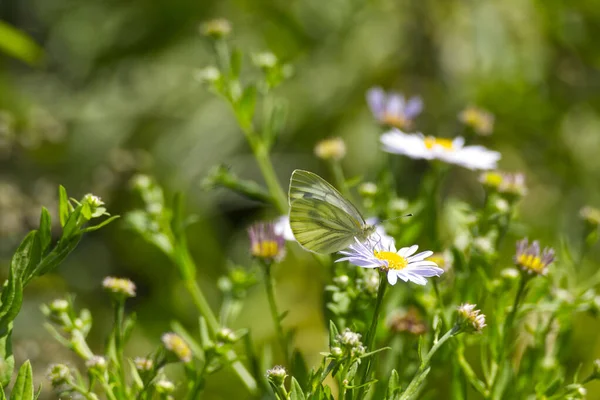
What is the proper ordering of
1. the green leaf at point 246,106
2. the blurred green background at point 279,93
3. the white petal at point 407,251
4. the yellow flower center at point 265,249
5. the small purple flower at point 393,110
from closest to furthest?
the white petal at point 407,251 < the yellow flower center at point 265,249 < the green leaf at point 246,106 < the small purple flower at point 393,110 < the blurred green background at point 279,93

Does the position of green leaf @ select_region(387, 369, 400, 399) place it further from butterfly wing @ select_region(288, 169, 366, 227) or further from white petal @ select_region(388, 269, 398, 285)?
butterfly wing @ select_region(288, 169, 366, 227)

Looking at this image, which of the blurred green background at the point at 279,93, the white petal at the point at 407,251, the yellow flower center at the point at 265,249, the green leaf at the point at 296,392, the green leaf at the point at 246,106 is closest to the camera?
the green leaf at the point at 296,392

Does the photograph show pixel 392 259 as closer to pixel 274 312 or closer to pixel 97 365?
pixel 274 312

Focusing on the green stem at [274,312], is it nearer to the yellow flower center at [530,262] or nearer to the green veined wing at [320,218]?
the green veined wing at [320,218]

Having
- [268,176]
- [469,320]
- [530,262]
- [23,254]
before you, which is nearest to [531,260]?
[530,262]

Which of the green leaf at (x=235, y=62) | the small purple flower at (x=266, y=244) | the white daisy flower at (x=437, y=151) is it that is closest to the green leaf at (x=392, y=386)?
the small purple flower at (x=266, y=244)

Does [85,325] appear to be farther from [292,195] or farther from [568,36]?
[568,36]

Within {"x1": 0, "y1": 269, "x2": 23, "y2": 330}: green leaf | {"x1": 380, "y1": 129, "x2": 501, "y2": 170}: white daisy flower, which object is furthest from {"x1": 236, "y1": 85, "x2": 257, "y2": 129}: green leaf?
{"x1": 0, "y1": 269, "x2": 23, "y2": 330}: green leaf

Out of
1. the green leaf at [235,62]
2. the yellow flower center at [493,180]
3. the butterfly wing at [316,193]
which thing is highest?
the green leaf at [235,62]
